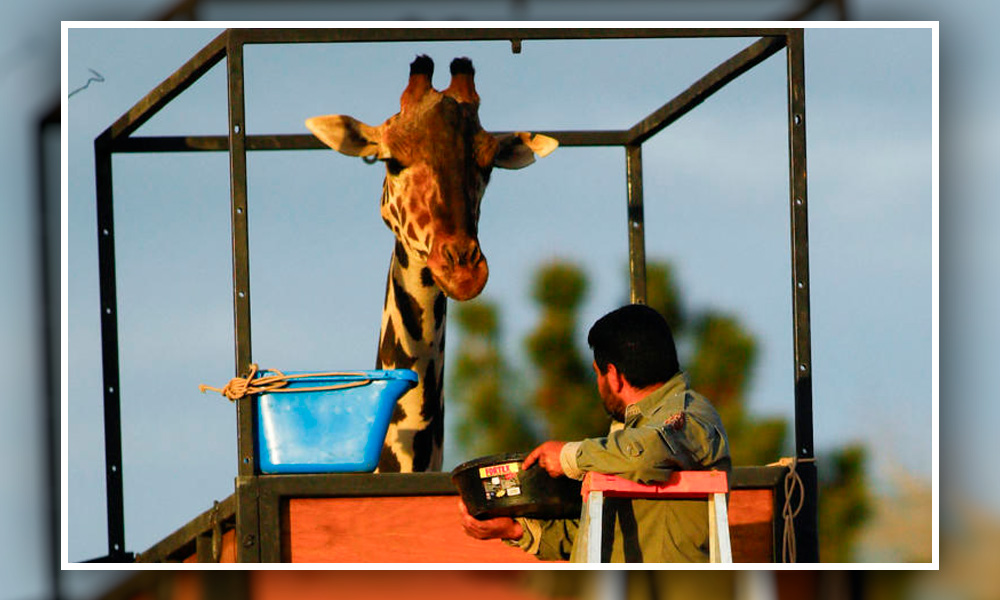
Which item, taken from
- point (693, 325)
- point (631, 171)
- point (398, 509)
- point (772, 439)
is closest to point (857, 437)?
point (631, 171)

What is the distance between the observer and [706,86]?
6805 millimetres

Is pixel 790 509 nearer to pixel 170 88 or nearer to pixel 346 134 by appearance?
pixel 346 134

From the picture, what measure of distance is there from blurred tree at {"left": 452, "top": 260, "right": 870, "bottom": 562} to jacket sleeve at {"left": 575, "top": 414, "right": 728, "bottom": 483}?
1067cm

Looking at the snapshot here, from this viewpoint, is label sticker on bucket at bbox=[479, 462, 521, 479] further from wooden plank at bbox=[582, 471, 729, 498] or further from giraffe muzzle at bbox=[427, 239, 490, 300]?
giraffe muzzle at bbox=[427, 239, 490, 300]

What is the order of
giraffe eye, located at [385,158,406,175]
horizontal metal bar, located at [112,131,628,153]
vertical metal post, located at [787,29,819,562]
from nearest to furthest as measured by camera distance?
vertical metal post, located at [787,29,819,562] < giraffe eye, located at [385,158,406,175] < horizontal metal bar, located at [112,131,628,153]

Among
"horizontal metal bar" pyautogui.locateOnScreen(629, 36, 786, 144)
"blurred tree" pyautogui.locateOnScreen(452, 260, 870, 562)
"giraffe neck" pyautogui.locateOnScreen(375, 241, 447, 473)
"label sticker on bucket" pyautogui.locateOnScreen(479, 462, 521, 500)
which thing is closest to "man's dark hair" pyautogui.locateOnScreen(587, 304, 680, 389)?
"label sticker on bucket" pyautogui.locateOnScreen(479, 462, 521, 500)

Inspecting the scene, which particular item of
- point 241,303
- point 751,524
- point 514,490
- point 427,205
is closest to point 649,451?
point 514,490

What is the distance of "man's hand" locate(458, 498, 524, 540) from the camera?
5.55 m

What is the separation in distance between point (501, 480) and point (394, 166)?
200cm

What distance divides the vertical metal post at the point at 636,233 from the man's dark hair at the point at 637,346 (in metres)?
1.95

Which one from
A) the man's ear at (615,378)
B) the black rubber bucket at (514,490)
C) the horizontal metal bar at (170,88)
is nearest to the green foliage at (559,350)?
the horizontal metal bar at (170,88)

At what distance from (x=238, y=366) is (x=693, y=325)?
36.7 ft

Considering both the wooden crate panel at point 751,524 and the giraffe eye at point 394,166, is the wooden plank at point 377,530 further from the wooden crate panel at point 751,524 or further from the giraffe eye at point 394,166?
the giraffe eye at point 394,166

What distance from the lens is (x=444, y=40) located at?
6.21 metres
